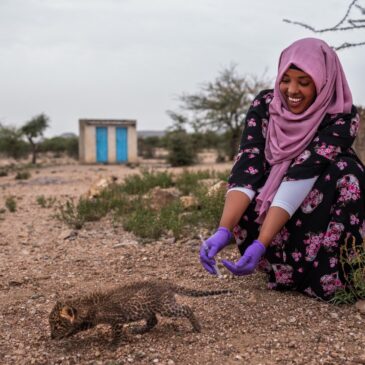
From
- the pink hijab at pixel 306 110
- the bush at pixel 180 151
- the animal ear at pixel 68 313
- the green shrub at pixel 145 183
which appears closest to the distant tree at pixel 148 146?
the bush at pixel 180 151

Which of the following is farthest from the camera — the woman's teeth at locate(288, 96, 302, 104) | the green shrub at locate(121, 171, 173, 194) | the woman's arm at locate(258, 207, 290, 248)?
the green shrub at locate(121, 171, 173, 194)

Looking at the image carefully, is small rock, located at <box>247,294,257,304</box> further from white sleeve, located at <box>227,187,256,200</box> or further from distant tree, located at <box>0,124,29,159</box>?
distant tree, located at <box>0,124,29,159</box>

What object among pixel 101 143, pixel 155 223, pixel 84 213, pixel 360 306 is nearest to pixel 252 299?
pixel 360 306

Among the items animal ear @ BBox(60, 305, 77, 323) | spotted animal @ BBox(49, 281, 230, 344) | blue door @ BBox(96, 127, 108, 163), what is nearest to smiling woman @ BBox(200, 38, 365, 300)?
spotted animal @ BBox(49, 281, 230, 344)

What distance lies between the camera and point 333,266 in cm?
309

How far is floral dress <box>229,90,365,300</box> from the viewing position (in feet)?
10.1

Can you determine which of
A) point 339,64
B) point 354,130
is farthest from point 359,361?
point 339,64

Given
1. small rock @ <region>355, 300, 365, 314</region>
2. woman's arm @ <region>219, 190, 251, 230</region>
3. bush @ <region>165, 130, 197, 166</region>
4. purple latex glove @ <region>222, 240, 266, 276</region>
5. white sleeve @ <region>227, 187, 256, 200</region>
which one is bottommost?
small rock @ <region>355, 300, 365, 314</region>

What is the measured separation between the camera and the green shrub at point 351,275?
118 inches

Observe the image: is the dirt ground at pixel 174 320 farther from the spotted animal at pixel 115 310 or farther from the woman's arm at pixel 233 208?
the woman's arm at pixel 233 208

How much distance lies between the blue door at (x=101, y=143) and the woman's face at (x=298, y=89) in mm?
20636

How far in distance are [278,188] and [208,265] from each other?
2.03 ft

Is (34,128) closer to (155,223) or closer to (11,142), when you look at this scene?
(11,142)

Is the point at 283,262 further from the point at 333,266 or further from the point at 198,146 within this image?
the point at 198,146
